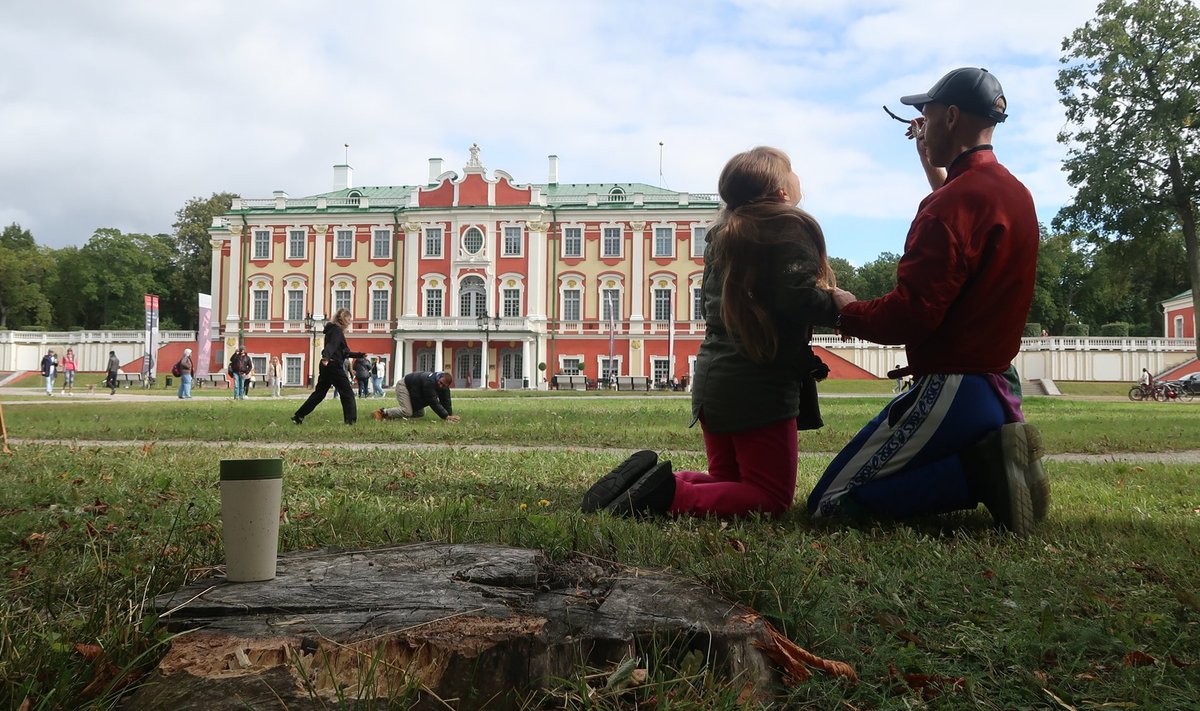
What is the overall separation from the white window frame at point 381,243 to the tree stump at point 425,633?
155 ft

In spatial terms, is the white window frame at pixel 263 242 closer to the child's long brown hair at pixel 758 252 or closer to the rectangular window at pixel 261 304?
the rectangular window at pixel 261 304

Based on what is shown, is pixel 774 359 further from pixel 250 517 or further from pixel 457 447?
pixel 457 447

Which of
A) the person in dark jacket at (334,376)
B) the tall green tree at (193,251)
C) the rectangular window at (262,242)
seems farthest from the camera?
the tall green tree at (193,251)

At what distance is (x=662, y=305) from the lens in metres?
46.2

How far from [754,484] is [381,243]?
→ 46.4 meters

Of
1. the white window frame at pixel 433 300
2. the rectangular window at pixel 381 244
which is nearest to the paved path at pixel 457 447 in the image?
the white window frame at pixel 433 300

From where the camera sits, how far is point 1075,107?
2741 centimetres

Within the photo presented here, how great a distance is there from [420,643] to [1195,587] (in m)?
2.16

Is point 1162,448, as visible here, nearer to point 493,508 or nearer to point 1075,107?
point 493,508

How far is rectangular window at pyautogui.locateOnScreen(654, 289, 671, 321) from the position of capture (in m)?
46.1

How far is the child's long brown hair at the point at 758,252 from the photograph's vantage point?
322 cm

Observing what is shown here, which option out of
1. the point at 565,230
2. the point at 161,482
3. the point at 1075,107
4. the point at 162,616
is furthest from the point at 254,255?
the point at 162,616

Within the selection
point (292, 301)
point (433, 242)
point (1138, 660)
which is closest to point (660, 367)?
point (433, 242)

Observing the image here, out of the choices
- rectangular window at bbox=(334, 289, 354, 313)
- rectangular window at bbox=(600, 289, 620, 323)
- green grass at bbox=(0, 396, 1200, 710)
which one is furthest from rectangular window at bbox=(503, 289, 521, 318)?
green grass at bbox=(0, 396, 1200, 710)
